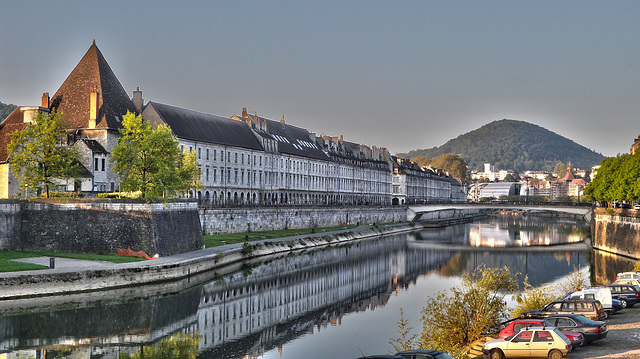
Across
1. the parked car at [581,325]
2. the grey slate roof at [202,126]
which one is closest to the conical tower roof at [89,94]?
the grey slate roof at [202,126]

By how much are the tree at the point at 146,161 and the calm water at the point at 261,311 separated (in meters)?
9.47

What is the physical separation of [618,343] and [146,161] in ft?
136

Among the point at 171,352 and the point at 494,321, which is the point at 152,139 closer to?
the point at 171,352

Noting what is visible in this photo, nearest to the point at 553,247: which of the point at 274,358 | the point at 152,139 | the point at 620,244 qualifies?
the point at 620,244

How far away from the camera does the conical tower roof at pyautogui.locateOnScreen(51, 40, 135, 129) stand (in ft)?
225

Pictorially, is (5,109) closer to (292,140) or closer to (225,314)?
(292,140)

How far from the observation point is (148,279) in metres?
44.2

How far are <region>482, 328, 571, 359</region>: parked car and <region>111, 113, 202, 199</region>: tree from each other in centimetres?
3652

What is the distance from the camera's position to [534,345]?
914 inches

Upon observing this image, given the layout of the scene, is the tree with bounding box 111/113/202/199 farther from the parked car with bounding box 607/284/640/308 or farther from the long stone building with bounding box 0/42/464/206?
the parked car with bounding box 607/284/640/308

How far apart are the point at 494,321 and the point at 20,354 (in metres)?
21.6

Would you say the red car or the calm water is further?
the calm water

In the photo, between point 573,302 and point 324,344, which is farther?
point 324,344

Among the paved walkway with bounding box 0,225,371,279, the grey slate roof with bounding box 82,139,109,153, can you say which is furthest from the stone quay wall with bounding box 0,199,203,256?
the grey slate roof with bounding box 82,139,109,153
